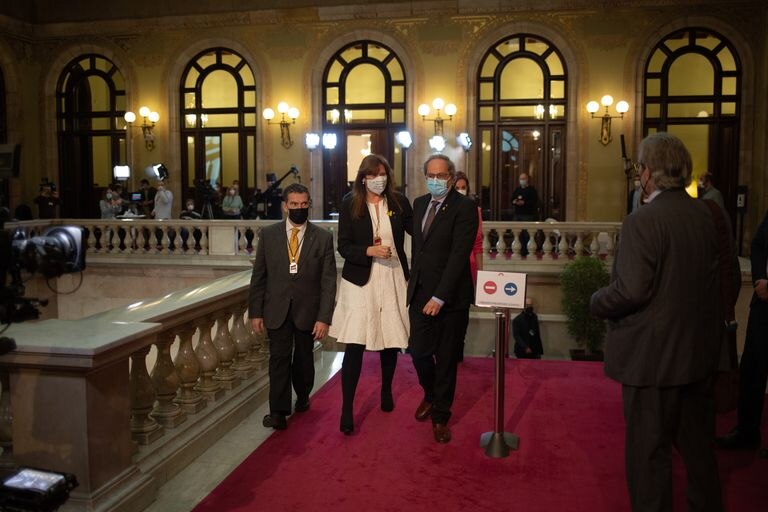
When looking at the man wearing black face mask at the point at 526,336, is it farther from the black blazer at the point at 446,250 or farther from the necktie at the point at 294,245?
the necktie at the point at 294,245

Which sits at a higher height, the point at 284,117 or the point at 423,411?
the point at 284,117

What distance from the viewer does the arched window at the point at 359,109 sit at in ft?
56.2

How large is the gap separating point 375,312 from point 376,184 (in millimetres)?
821

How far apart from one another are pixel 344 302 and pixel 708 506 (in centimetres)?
246

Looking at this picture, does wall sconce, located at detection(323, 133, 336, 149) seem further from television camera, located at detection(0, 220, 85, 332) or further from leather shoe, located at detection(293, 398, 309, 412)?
television camera, located at detection(0, 220, 85, 332)

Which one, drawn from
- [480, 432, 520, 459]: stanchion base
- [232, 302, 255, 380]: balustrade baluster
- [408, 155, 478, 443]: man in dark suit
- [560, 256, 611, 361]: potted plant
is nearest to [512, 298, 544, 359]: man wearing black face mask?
[560, 256, 611, 361]: potted plant

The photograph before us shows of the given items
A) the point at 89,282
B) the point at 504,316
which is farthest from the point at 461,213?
the point at 89,282

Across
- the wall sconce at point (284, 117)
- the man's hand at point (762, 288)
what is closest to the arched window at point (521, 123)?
the wall sconce at point (284, 117)

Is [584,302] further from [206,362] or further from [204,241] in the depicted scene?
[206,362]

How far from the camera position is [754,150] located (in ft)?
51.4

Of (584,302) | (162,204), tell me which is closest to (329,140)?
(162,204)

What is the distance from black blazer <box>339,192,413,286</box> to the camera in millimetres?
4699

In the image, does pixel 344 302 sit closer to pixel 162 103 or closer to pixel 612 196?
pixel 612 196

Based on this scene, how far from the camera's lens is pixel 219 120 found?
18125mm
